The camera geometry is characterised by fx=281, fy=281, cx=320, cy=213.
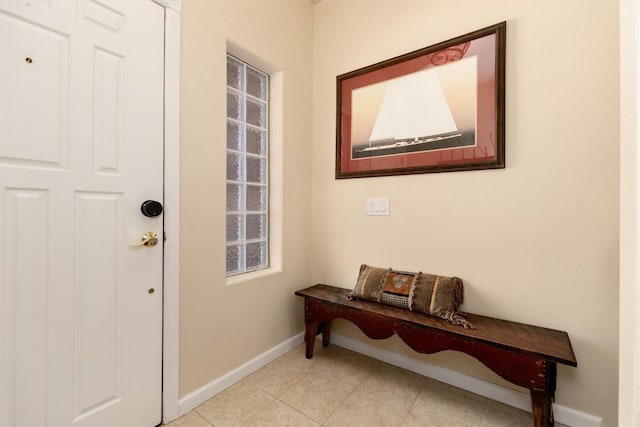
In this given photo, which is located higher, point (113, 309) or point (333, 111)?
point (333, 111)

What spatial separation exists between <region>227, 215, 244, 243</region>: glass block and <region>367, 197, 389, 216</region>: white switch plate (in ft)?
3.09

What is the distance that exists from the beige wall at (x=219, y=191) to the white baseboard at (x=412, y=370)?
0.05 metres

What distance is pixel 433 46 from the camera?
182cm

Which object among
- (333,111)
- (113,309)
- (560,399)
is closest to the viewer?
(113,309)

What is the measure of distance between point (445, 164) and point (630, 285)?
113 centimetres

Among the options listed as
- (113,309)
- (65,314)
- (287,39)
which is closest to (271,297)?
(113,309)

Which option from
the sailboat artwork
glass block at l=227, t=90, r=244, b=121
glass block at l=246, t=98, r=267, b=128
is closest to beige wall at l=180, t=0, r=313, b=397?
glass block at l=246, t=98, r=267, b=128

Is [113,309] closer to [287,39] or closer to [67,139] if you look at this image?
[67,139]

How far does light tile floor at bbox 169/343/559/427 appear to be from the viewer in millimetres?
1473

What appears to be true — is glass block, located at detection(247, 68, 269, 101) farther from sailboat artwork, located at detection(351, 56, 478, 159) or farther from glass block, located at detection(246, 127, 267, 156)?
sailboat artwork, located at detection(351, 56, 478, 159)

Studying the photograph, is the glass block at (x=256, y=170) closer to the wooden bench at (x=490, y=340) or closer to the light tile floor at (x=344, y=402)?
the wooden bench at (x=490, y=340)

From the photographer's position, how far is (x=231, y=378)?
5.76 ft

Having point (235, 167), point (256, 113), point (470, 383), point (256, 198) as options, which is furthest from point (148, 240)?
point (470, 383)

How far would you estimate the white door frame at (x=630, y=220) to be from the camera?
76cm
